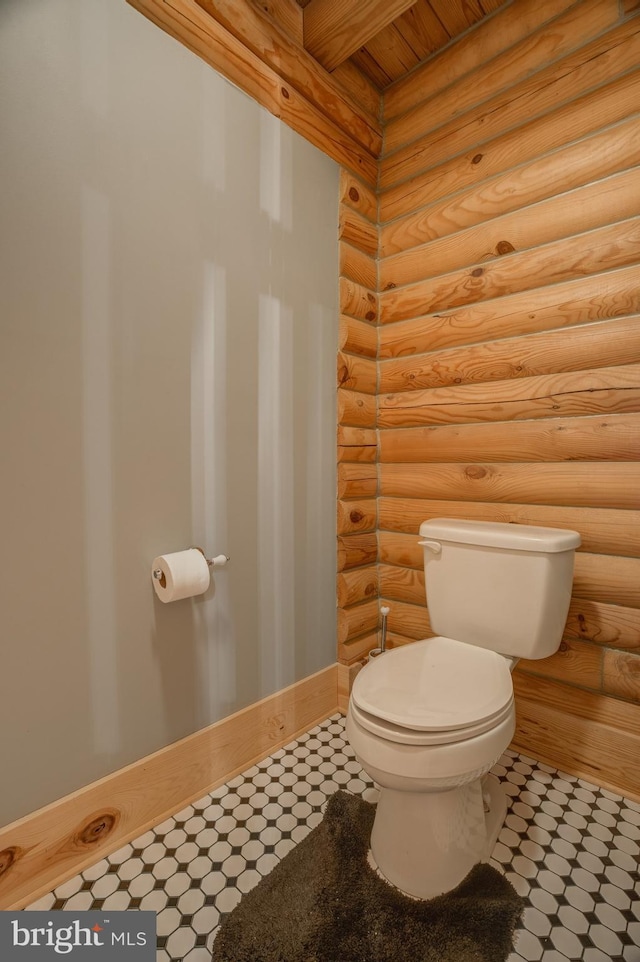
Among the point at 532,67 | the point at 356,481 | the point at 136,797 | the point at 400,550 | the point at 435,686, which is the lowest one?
the point at 136,797

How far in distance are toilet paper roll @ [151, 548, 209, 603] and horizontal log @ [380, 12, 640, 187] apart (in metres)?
1.75

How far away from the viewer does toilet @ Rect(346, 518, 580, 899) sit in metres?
0.94

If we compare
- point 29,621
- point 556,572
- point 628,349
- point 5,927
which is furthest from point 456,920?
point 628,349

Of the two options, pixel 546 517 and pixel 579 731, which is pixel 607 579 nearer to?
pixel 546 517

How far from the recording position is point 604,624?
135 centimetres

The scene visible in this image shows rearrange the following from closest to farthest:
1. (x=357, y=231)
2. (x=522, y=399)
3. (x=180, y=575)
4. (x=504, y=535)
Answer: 1. (x=180, y=575)
2. (x=504, y=535)
3. (x=522, y=399)
4. (x=357, y=231)

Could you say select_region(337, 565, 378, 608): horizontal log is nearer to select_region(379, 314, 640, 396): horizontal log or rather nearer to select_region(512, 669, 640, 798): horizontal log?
select_region(512, 669, 640, 798): horizontal log

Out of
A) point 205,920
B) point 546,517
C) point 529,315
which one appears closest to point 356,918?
point 205,920

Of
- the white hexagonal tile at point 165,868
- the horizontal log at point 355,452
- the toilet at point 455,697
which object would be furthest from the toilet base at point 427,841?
the horizontal log at point 355,452

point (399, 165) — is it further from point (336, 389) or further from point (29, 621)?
point (29, 621)

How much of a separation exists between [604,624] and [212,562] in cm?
122

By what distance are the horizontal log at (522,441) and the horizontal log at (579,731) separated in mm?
769

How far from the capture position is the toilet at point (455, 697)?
940 mm

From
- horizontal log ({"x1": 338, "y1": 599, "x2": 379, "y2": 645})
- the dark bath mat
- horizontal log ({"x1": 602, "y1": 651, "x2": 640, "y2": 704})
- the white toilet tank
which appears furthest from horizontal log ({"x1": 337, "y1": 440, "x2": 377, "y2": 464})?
the dark bath mat
